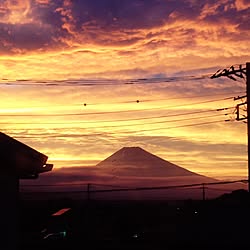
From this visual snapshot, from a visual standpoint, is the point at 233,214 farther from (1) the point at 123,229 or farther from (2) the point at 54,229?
(2) the point at 54,229

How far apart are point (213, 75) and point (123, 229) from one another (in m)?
13.7

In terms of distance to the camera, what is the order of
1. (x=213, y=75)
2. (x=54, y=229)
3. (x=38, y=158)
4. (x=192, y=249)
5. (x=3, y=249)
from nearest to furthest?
(x=3, y=249), (x=38, y=158), (x=54, y=229), (x=192, y=249), (x=213, y=75)

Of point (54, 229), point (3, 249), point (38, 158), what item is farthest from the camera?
point (54, 229)

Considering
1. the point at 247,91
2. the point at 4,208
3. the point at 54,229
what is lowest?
the point at 54,229

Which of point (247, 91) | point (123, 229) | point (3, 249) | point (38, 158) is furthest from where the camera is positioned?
point (123, 229)

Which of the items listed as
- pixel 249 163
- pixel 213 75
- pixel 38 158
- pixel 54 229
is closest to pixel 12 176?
pixel 38 158

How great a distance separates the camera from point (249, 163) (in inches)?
1249

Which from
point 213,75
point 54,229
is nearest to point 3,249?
point 54,229

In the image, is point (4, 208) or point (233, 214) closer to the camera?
point (4, 208)

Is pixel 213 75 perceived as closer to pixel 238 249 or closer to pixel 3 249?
pixel 238 249

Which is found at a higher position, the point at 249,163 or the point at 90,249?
the point at 249,163

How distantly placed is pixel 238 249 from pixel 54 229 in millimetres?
13726

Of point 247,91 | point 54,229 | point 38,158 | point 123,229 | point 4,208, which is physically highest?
point 247,91

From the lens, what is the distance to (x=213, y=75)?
38.6 m
